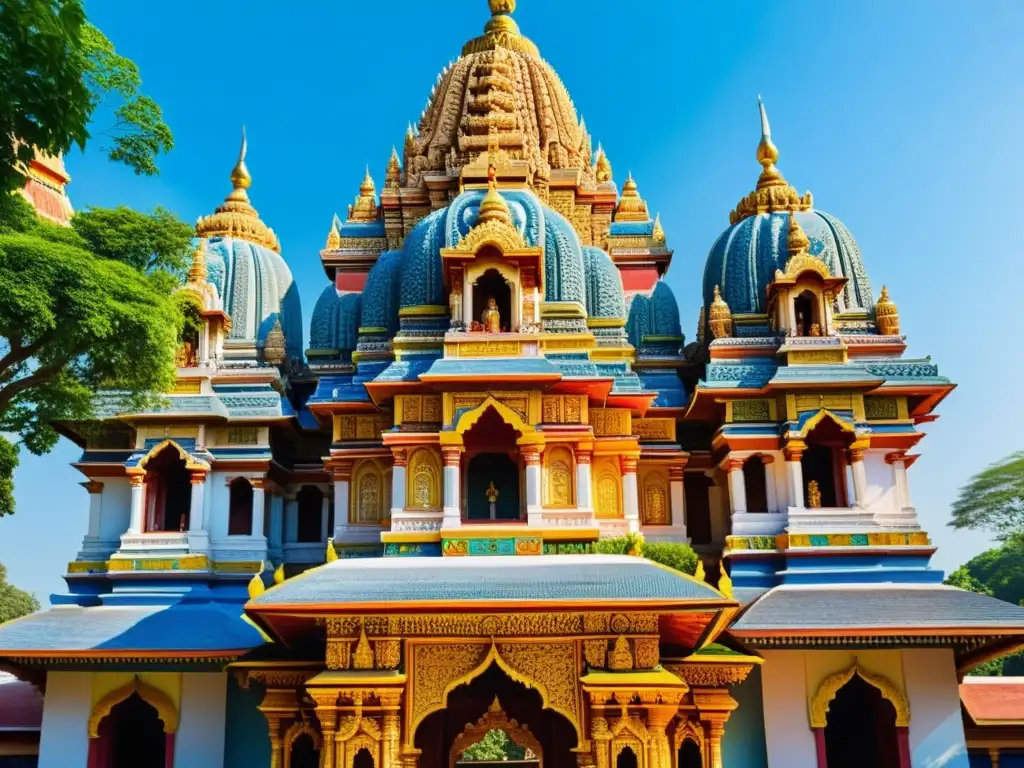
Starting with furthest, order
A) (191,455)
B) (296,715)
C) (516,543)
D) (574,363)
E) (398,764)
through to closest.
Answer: (191,455) → (574,363) → (516,543) → (296,715) → (398,764)

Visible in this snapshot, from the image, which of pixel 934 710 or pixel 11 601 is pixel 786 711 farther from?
pixel 11 601

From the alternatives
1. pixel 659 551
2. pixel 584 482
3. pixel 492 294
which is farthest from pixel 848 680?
pixel 492 294

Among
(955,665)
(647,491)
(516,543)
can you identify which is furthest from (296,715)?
(955,665)

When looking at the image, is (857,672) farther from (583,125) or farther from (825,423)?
(583,125)

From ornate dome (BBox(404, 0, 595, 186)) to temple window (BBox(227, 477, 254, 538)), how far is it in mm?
8436

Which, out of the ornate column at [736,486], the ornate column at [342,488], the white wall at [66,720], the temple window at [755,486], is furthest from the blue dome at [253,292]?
the temple window at [755,486]

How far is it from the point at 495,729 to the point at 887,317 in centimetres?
1019

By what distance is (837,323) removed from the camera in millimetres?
17969

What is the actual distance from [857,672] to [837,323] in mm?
6600

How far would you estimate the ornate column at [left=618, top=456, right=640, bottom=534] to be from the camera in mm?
15797

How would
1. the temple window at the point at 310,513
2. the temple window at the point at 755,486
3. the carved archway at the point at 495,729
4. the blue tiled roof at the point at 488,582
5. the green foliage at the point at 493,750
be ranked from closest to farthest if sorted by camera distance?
the blue tiled roof at the point at 488,582 → the carved archway at the point at 495,729 → the temple window at the point at 755,486 → the temple window at the point at 310,513 → the green foliage at the point at 493,750

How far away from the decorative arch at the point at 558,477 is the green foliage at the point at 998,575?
79.7 feet

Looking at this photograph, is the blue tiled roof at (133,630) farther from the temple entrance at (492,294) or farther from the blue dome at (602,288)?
the blue dome at (602,288)

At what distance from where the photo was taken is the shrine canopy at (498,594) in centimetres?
1051
